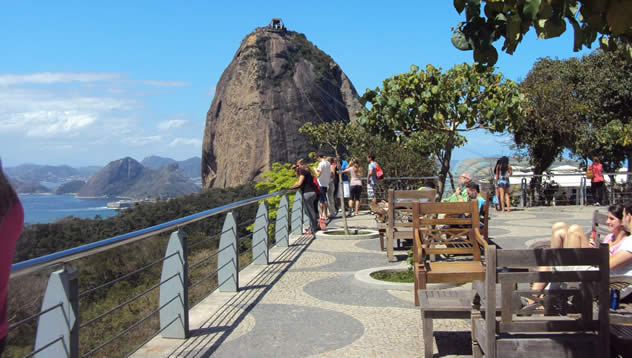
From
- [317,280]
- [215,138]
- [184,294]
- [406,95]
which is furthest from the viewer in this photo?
[215,138]

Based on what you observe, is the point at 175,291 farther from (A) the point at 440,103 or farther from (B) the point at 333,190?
(B) the point at 333,190

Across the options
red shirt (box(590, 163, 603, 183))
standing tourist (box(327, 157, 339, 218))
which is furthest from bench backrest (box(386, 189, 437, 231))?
red shirt (box(590, 163, 603, 183))

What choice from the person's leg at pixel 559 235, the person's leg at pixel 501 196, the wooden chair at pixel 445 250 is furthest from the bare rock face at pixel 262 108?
the person's leg at pixel 559 235

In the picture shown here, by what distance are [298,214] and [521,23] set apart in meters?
10.4

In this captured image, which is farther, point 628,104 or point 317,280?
point 628,104

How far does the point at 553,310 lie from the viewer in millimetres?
3789

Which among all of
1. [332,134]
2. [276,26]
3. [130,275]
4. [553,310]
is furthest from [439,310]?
[276,26]

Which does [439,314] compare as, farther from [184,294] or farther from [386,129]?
[386,129]

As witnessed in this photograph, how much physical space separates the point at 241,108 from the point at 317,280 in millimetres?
91215

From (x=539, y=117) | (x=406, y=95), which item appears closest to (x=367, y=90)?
(x=406, y=95)

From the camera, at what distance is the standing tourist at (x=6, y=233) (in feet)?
7.60

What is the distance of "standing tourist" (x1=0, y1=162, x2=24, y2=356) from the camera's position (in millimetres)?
2317

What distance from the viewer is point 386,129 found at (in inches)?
391

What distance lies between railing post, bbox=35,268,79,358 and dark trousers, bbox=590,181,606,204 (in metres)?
19.1
